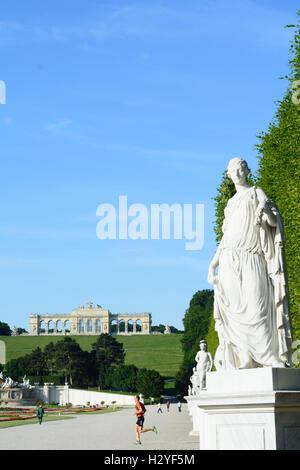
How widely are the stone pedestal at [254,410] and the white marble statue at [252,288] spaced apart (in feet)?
0.92

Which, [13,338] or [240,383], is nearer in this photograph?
[240,383]

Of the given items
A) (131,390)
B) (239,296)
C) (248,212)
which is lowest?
(131,390)

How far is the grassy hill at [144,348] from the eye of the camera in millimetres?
118125

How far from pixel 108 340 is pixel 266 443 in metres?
104

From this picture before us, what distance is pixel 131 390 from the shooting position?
9725cm

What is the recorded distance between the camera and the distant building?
185750 mm

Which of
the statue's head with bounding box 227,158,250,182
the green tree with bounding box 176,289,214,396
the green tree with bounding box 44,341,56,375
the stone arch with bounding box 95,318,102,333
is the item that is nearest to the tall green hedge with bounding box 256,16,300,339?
the statue's head with bounding box 227,158,250,182

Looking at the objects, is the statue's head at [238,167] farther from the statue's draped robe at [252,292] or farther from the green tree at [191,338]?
the green tree at [191,338]

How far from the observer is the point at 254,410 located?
7.59 meters

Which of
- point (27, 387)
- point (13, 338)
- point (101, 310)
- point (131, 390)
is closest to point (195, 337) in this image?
point (131, 390)

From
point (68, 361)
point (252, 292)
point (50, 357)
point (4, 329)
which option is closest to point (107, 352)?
point (68, 361)

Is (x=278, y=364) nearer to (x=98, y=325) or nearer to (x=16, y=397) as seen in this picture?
(x=16, y=397)

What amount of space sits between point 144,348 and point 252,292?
5069 inches
